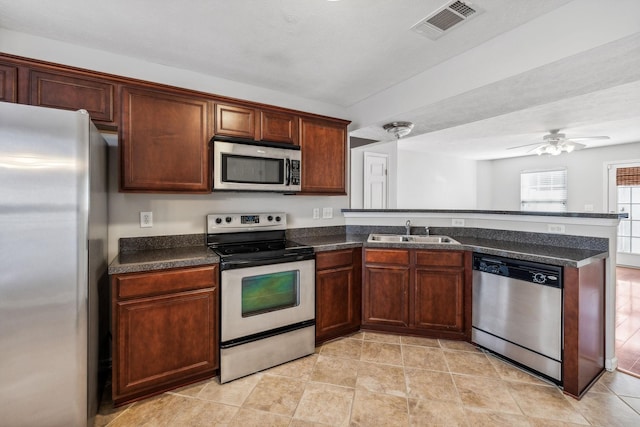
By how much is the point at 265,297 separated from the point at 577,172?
7240 millimetres

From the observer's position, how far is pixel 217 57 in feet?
7.64

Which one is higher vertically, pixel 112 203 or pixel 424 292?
pixel 112 203

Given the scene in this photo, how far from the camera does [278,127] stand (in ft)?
8.87

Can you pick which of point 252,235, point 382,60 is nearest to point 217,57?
point 382,60

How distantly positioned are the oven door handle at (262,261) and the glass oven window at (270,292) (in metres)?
0.10

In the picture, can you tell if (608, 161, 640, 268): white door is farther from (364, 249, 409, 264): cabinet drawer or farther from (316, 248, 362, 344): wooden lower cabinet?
(316, 248, 362, 344): wooden lower cabinet

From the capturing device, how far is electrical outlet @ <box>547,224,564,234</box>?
8.03 feet

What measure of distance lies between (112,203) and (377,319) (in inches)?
97.2

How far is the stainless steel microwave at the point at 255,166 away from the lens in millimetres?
2328

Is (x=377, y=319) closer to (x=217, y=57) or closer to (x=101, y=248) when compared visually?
(x=101, y=248)

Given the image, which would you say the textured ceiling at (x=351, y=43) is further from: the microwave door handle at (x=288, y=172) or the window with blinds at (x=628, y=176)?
the window with blinds at (x=628, y=176)

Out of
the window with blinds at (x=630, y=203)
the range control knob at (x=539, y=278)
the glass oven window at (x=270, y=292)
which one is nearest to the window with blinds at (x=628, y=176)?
the window with blinds at (x=630, y=203)

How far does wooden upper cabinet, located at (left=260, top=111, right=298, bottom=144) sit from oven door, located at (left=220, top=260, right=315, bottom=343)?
3.75 feet

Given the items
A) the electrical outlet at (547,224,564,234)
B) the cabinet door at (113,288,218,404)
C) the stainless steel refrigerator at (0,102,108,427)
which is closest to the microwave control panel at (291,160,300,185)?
the cabinet door at (113,288,218,404)
